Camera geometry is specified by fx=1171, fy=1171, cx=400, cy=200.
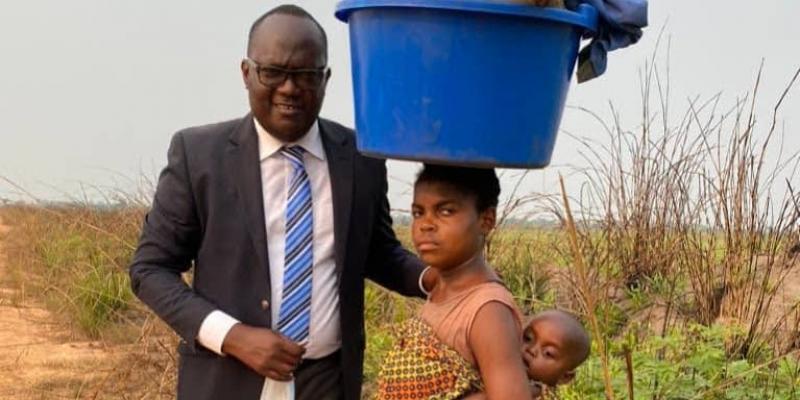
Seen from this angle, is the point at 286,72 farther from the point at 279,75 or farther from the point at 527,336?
the point at 527,336

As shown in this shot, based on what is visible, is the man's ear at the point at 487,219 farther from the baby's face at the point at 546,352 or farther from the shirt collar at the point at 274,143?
the shirt collar at the point at 274,143

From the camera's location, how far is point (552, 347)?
230cm

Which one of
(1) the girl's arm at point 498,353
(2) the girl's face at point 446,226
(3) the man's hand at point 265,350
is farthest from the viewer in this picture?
(3) the man's hand at point 265,350

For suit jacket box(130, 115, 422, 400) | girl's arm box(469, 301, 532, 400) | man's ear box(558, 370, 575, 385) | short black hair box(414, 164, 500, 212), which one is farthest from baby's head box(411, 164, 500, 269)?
suit jacket box(130, 115, 422, 400)

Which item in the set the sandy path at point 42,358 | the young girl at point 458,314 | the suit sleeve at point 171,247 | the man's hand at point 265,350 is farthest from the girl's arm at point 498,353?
the sandy path at point 42,358

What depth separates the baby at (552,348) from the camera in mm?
2291

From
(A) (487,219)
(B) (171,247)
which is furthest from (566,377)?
(B) (171,247)

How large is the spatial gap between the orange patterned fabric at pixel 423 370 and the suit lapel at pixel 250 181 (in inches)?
21.2

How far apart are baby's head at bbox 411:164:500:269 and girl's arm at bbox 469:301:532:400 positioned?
0.45ft

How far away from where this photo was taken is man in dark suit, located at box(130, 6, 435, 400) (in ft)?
9.01

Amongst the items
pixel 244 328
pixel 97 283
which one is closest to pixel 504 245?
pixel 97 283

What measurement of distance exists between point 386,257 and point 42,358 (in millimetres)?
5836

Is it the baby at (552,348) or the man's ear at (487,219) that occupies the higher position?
the man's ear at (487,219)

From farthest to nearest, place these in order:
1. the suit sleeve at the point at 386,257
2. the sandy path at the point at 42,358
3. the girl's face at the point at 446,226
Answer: the sandy path at the point at 42,358 < the suit sleeve at the point at 386,257 < the girl's face at the point at 446,226
